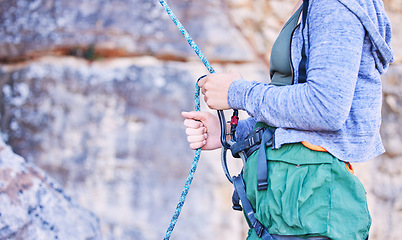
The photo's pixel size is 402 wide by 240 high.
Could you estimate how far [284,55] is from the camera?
32.5 inches

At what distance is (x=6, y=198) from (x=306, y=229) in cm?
85

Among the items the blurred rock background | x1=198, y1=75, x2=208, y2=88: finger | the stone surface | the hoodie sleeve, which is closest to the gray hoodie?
the hoodie sleeve

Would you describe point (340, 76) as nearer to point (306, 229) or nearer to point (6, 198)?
point (306, 229)

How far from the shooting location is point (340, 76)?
2.32ft

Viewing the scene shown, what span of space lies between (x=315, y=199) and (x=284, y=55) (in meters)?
0.28

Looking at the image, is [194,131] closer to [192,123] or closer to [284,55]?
[192,123]

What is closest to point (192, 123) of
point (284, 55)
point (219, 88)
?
point (219, 88)

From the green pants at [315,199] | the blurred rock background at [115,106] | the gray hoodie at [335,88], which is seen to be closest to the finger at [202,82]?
the gray hoodie at [335,88]

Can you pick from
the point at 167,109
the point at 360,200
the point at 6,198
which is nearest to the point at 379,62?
the point at 360,200

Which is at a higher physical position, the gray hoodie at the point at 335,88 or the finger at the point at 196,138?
the gray hoodie at the point at 335,88

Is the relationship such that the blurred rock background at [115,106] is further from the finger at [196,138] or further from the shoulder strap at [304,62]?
the shoulder strap at [304,62]

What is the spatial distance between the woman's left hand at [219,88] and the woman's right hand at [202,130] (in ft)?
0.38

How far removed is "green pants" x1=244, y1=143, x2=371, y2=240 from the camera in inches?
28.8

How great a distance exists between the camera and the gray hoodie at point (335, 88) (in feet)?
2.33
